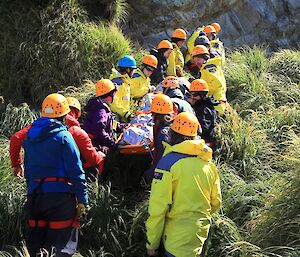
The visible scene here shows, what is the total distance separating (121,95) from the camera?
722 cm

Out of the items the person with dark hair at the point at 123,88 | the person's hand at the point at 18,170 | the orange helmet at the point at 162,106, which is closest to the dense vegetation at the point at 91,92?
the person's hand at the point at 18,170

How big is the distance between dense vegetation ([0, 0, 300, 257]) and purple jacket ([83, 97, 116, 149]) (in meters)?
0.60

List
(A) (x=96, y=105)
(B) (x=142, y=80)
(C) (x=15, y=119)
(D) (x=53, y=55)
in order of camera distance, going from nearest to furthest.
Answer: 1. (A) (x=96, y=105)
2. (C) (x=15, y=119)
3. (B) (x=142, y=80)
4. (D) (x=53, y=55)

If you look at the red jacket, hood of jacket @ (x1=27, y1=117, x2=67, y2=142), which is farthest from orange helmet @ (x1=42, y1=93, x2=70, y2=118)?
the red jacket

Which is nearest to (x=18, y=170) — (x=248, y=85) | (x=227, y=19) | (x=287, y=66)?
(x=248, y=85)

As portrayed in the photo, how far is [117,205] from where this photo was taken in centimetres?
562

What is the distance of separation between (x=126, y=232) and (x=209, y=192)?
1.55m

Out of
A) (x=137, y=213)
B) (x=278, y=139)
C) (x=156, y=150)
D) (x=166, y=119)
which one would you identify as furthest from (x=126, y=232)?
(x=278, y=139)

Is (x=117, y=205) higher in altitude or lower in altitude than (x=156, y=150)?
lower

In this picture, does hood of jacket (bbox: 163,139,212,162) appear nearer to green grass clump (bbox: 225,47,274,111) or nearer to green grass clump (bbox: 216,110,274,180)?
green grass clump (bbox: 216,110,274,180)

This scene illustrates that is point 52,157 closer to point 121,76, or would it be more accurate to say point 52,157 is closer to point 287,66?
point 121,76

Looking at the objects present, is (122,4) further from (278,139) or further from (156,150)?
(156,150)

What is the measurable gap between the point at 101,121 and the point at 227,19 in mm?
10185

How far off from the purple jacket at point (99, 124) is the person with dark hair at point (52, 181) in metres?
1.26
